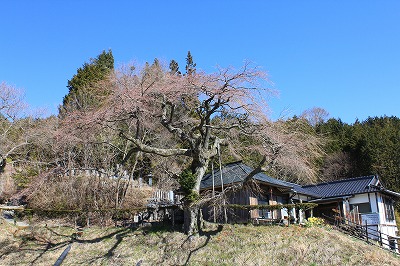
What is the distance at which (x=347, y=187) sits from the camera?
85.3 ft

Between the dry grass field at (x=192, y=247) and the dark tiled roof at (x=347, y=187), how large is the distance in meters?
10.4

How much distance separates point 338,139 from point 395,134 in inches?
209

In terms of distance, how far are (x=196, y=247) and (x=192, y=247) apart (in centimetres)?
17

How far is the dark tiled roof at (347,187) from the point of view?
964 inches

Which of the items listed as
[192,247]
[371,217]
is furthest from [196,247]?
[371,217]

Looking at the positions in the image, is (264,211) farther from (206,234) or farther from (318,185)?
(318,185)

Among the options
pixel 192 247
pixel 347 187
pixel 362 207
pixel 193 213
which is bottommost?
pixel 192 247

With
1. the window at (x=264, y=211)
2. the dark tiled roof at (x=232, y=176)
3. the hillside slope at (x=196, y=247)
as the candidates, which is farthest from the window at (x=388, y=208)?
the hillside slope at (x=196, y=247)

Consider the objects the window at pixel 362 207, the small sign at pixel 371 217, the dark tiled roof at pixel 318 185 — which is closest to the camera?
the dark tiled roof at pixel 318 185

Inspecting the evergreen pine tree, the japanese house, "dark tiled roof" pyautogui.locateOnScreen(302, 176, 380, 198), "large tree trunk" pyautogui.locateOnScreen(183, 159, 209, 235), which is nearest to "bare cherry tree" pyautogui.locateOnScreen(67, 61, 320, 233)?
"large tree trunk" pyautogui.locateOnScreen(183, 159, 209, 235)

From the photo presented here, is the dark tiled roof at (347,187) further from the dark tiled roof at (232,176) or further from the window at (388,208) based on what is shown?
the dark tiled roof at (232,176)

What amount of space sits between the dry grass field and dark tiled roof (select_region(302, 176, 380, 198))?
→ 10361 millimetres

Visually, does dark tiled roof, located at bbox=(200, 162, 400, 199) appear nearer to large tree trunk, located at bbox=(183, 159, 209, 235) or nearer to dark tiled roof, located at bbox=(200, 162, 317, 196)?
dark tiled roof, located at bbox=(200, 162, 317, 196)

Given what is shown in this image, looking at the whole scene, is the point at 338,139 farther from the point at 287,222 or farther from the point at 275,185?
the point at 287,222
